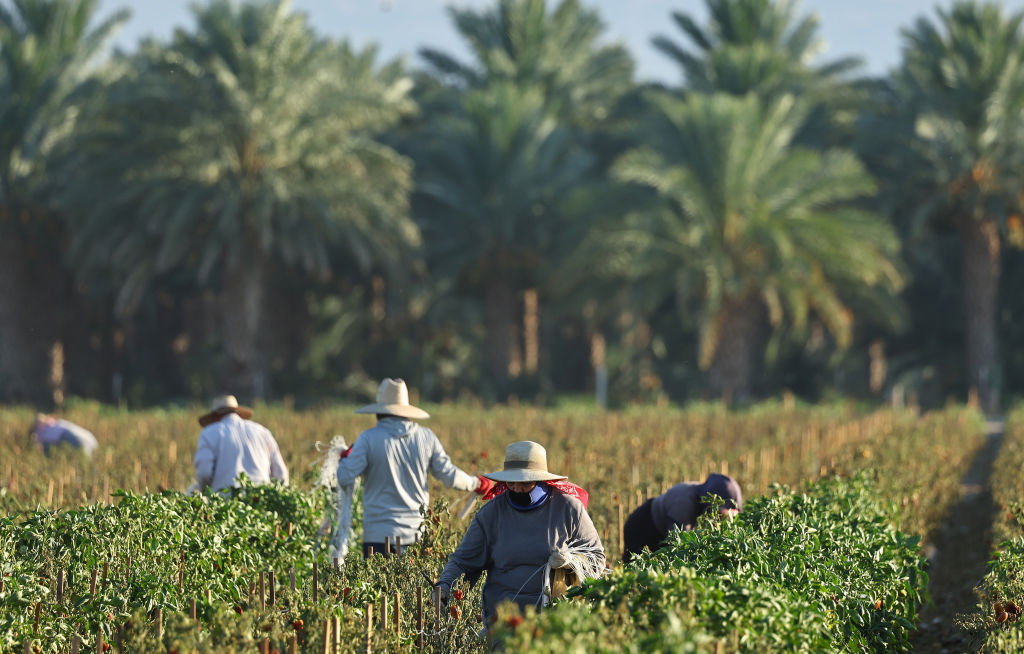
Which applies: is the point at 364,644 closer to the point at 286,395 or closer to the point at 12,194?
the point at 12,194

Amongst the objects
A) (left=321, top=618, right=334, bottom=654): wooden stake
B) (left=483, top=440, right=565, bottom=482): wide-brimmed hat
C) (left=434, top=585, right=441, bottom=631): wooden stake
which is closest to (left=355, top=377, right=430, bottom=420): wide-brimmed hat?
(left=483, top=440, right=565, bottom=482): wide-brimmed hat

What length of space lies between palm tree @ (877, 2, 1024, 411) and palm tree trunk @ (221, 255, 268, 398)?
48.4 ft

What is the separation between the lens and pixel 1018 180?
98.4 ft

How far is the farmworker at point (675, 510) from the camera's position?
6.61 meters

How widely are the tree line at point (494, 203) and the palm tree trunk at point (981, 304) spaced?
0.23 ft

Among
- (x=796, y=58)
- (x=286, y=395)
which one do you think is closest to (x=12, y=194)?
(x=286, y=395)

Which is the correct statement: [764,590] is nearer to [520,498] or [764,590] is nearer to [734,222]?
[520,498]

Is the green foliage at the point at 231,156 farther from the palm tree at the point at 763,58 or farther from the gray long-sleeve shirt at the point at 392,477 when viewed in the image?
the gray long-sleeve shirt at the point at 392,477

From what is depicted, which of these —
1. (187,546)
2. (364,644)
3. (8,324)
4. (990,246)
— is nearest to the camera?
(364,644)

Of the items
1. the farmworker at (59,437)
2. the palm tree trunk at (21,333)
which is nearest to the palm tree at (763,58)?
the palm tree trunk at (21,333)

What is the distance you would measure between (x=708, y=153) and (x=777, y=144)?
1595 mm

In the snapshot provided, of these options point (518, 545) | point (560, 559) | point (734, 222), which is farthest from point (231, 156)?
point (560, 559)

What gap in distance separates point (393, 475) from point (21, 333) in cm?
2481

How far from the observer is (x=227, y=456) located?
8.52m
